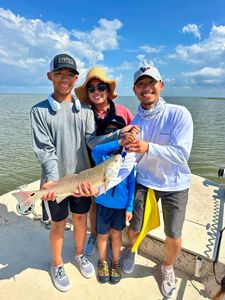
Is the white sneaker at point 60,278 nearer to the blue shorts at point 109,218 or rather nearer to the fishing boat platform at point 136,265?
the fishing boat platform at point 136,265

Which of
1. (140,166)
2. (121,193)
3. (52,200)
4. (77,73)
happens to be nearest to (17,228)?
(52,200)

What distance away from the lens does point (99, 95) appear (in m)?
3.41

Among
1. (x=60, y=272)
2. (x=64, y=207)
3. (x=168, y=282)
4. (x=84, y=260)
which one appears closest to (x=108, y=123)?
(x=64, y=207)

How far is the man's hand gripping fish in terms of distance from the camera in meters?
2.88

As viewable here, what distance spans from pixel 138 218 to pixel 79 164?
3.58 feet

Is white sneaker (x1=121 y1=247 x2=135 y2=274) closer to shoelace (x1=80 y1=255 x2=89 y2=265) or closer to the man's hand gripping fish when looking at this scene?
shoelace (x1=80 y1=255 x2=89 y2=265)

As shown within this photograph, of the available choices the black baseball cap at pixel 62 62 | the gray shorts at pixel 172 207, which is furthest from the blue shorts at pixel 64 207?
the black baseball cap at pixel 62 62

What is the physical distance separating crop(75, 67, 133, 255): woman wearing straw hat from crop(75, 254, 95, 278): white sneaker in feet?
6.20

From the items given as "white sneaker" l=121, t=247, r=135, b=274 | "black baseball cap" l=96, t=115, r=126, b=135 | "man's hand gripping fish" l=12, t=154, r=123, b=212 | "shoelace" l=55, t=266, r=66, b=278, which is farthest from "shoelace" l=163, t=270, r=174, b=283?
"black baseball cap" l=96, t=115, r=126, b=135

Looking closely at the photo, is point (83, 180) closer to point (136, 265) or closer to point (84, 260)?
point (84, 260)

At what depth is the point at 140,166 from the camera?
10.8ft

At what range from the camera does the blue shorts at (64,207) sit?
323 cm

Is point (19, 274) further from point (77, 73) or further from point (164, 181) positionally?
point (77, 73)

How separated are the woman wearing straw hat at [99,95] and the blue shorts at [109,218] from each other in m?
1.07
